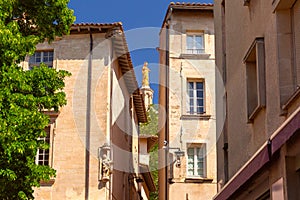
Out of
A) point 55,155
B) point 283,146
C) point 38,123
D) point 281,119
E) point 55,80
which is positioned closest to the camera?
point 283,146

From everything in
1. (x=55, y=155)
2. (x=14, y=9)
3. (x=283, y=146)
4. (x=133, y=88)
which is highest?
(x=133, y=88)

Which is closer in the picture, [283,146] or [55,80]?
[283,146]

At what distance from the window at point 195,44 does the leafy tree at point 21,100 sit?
15.4 metres

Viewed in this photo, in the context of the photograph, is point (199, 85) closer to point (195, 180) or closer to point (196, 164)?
point (196, 164)

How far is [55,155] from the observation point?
76.8 ft

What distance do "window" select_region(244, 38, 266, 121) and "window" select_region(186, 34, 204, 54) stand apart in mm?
17457

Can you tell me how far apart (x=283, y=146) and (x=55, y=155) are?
1533cm

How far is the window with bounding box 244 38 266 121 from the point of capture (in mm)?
11500

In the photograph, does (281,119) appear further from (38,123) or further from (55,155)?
(55,155)

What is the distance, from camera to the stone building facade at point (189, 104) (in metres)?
28.1

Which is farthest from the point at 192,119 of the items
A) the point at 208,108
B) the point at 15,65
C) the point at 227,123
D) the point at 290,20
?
the point at 290,20

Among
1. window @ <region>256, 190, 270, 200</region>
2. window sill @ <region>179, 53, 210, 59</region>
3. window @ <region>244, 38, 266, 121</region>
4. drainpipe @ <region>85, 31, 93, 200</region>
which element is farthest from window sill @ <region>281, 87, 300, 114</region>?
window sill @ <region>179, 53, 210, 59</region>

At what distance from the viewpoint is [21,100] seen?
541 inches

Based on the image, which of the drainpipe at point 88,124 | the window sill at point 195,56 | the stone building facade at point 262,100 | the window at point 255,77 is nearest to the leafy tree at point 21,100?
the stone building facade at point 262,100
